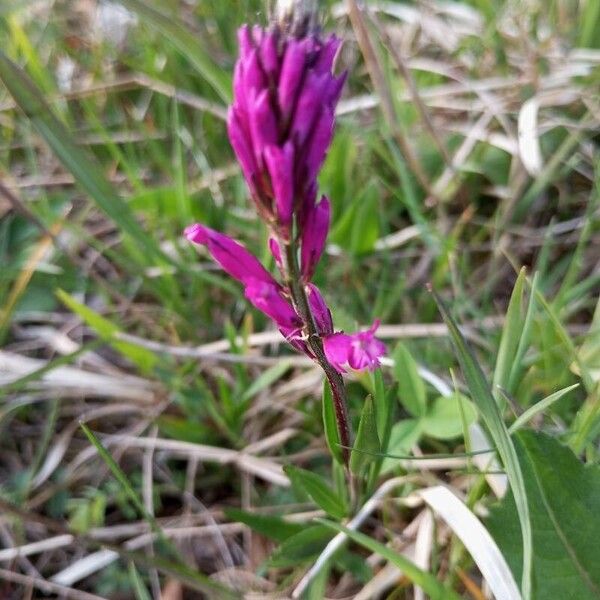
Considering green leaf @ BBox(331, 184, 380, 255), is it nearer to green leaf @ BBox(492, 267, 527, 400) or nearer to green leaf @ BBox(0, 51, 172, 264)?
green leaf @ BBox(0, 51, 172, 264)

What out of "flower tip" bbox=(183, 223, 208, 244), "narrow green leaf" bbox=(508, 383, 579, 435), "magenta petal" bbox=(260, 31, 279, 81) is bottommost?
"narrow green leaf" bbox=(508, 383, 579, 435)

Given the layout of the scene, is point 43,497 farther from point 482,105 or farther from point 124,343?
point 482,105

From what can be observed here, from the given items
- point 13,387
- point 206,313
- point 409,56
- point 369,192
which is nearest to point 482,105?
point 409,56

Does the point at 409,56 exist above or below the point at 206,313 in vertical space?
above

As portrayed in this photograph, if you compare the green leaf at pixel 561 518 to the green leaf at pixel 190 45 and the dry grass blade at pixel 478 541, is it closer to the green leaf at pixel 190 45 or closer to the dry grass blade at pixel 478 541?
the dry grass blade at pixel 478 541

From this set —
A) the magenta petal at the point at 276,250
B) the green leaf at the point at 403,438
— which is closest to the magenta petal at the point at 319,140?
the magenta petal at the point at 276,250

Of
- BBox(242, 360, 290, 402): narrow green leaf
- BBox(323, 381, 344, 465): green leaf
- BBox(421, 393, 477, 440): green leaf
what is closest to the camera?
BBox(323, 381, 344, 465): green leaf

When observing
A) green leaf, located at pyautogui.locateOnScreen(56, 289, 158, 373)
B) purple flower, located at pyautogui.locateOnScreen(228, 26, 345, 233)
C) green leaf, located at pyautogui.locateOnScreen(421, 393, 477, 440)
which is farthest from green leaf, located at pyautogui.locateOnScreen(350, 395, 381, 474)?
green leaf, located at pyautogui.locateOnScreen(56, 289, 158, 373)
